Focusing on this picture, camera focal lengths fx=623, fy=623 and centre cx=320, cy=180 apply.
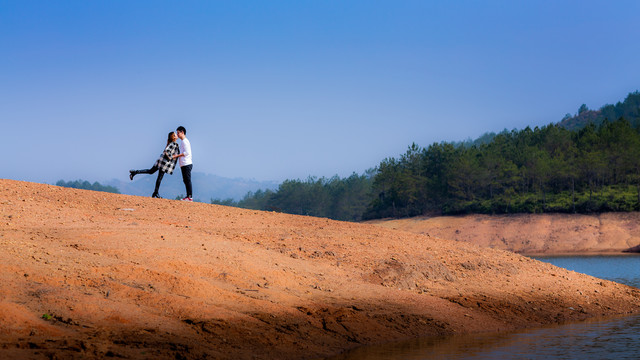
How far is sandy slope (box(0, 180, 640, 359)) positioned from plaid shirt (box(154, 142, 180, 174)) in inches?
39.9

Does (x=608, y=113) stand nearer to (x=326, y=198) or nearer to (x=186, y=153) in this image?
(x=326, y=198)

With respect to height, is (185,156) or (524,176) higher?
(524,176)

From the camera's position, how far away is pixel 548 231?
5716 cm

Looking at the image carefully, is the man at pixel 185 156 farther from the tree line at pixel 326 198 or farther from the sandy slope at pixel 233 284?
the tree line at pixel 326 198

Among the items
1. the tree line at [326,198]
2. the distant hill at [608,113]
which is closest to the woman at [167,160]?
the tree line at [326,198]

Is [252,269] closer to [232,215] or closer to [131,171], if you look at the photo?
[232,215]

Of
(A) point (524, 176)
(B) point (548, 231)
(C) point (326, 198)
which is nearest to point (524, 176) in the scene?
(A) point (524, 176)

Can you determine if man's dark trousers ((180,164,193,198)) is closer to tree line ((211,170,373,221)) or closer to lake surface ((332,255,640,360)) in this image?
lake surface ((332,255,640,360))

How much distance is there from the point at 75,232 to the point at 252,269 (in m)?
3.65

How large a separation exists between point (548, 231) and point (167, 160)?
156ft

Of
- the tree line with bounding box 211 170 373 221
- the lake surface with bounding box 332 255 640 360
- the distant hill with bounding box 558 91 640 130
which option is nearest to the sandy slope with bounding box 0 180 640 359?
the lake surface with bounding box 332 255 640 360

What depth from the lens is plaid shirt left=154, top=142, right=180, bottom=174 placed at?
677 inches

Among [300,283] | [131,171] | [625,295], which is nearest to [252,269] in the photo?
[300,283]

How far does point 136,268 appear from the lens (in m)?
10.2
